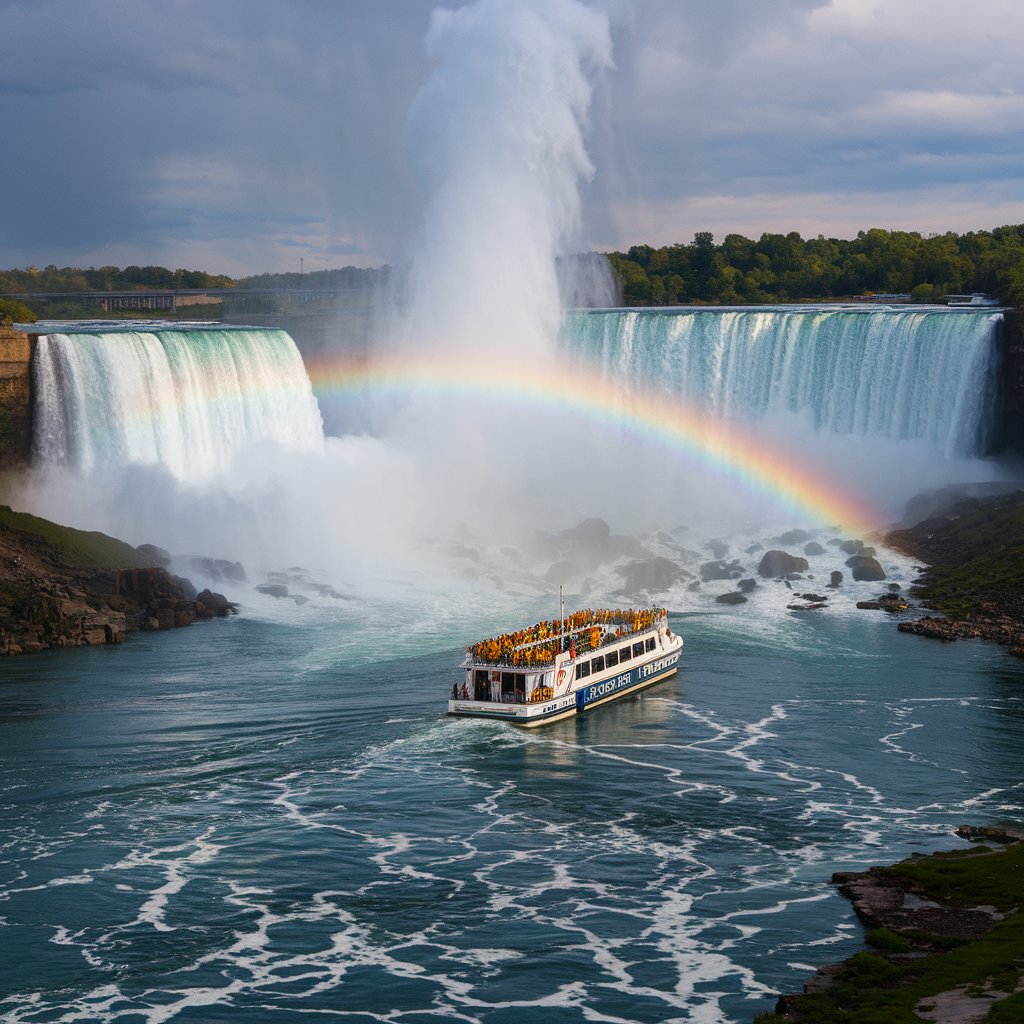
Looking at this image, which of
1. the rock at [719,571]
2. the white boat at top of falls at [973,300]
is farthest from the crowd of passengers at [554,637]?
the white boat at top of falls at [973,300]

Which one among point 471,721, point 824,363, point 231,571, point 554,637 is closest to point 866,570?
point 824,363

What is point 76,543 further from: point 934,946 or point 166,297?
point 166,297

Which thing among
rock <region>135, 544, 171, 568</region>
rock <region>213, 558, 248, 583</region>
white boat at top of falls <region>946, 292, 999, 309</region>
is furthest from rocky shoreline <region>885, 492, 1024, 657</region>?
rock <region>135, 544, 171, 568</region>

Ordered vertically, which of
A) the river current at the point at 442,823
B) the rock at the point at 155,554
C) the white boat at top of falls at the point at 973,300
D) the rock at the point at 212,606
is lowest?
the rock at the point at 212,606

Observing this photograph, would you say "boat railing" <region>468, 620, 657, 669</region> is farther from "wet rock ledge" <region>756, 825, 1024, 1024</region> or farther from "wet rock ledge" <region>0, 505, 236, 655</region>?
"wet rock ledge" <region>0, 505, 236, 655</region>

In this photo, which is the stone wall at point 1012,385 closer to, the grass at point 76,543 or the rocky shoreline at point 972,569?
the rocky shoreline at point 972,569

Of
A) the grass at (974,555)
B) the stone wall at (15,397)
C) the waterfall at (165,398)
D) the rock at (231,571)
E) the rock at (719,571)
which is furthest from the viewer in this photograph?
the waterfall at (165,398)

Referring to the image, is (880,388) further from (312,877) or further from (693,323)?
(312,877)

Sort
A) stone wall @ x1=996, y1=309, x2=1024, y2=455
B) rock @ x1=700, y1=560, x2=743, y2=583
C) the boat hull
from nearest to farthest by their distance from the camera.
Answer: the boat hull < rock @ x1=700, y1=560, x2=743, y2=583 < stone wall @ x1=996, y1=309, x2=1024, y2=455
